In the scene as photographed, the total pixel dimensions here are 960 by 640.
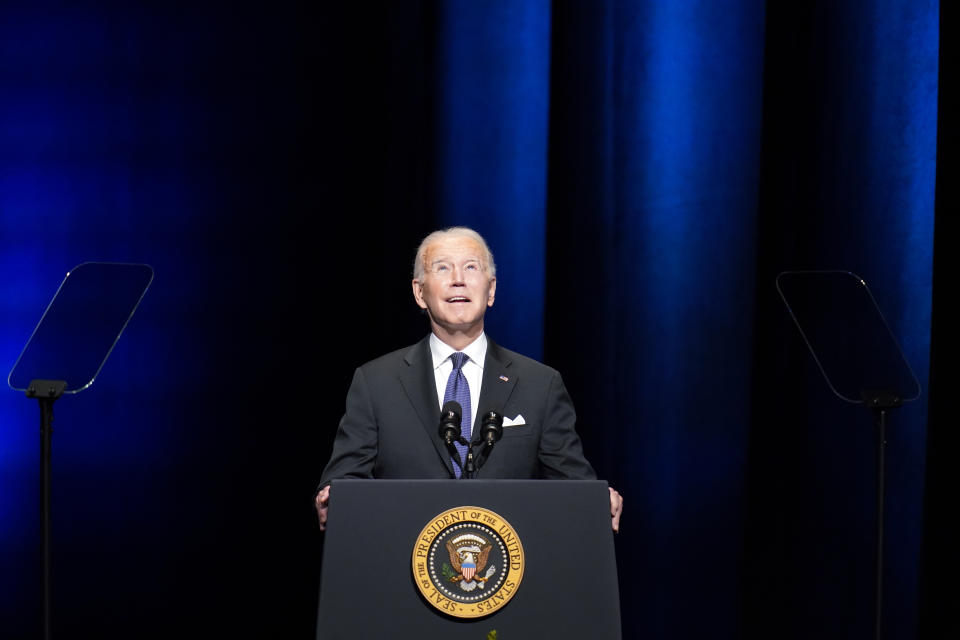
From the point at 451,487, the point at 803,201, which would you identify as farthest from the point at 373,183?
the point at 451,487

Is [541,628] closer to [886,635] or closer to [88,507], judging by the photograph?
[886,635]

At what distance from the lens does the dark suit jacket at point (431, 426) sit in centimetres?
227

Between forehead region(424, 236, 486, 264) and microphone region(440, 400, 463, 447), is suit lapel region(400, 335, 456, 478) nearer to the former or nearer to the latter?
forehead region(424, 236, 486, 264)

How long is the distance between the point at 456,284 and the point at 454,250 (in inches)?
3.5

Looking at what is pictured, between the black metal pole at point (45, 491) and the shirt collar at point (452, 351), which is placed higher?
the shirt collar at point (452, 351)

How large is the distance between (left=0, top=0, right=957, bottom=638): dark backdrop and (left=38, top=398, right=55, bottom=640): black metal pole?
3.74ft

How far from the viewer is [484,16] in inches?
136

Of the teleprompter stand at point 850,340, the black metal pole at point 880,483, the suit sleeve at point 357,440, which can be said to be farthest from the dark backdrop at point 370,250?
the suit sleeve at point 357,440

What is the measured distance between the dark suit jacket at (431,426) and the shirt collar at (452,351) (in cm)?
2

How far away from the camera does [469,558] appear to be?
65.6 inches

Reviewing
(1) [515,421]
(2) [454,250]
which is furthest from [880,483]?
(2) [454,250]

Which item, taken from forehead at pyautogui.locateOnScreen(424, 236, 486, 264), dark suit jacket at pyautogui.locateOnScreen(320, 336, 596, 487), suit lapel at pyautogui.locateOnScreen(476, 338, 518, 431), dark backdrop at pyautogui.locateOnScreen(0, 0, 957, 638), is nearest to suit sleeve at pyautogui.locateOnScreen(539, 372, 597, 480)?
dark suit jacket at pyautogui.locateOnScreen(320, 336, 596, 487)

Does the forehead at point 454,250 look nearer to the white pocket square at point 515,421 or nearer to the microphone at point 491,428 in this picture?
the white pocket square at point 515,421

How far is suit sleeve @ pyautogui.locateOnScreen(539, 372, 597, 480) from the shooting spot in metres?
2.32
